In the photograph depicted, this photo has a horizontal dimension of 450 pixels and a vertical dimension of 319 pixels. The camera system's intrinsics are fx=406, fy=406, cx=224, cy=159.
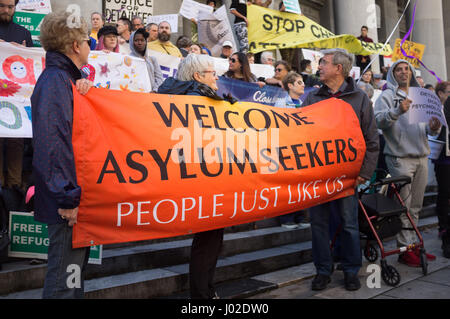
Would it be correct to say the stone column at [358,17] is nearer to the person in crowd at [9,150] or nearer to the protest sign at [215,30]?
the protest sign at [215,30]

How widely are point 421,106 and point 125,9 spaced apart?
626 cm

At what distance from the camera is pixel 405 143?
15.4ft

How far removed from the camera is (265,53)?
887cm

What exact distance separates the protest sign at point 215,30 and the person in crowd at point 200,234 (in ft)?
19.2

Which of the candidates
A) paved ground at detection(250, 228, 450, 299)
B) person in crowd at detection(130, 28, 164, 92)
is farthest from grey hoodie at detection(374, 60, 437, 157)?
person in crowd at detection(130, 28, 164, 92)

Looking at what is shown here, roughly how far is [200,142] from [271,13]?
6750 mm

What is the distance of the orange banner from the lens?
2.51m

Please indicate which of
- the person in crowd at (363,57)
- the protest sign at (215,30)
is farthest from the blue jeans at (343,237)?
the person in crowd at (363,57)

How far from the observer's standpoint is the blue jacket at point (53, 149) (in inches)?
85.0

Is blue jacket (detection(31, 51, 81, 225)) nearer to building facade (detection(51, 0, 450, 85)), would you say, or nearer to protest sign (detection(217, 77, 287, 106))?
protest sign (detection(217, 77, 287, 106))

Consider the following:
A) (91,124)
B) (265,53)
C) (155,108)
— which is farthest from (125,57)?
(265,53)

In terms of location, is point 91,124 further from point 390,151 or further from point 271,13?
point 271,13

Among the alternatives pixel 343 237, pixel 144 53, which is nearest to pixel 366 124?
pixel 343 237

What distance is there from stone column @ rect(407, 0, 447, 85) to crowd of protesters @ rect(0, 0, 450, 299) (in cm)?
1282
